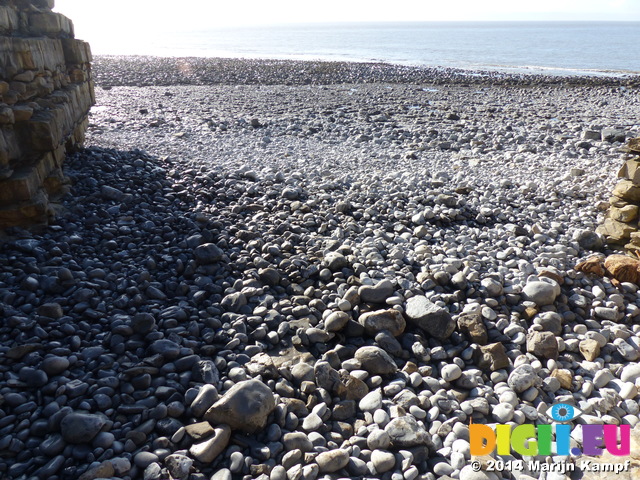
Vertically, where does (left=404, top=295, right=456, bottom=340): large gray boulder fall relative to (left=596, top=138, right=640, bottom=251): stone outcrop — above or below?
below

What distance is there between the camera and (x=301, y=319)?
4.10 metres

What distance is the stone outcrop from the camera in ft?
17.4

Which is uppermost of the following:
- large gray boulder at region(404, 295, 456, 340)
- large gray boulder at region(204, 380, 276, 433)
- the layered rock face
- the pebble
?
the layered rock face

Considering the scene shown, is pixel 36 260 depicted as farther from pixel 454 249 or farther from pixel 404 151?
pixel 404 151

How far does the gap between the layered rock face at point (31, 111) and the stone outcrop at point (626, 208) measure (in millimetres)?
6848

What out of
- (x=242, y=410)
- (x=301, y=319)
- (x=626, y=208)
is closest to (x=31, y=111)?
(x=301, y=319)

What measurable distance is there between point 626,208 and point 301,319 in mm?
4326

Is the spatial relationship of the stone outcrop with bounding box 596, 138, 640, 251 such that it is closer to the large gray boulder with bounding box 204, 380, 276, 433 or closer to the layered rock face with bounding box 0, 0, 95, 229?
the large gray boulder with bounding box 204, 380, 276, 433

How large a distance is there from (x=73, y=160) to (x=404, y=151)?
6605 millimetres

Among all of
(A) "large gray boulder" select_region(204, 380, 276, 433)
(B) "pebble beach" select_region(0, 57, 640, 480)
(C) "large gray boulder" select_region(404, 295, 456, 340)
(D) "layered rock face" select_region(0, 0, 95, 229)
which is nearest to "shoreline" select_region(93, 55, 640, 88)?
(D) "layered rock face" select_region(0, 0, 95, 229)

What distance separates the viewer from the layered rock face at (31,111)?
15.5ft

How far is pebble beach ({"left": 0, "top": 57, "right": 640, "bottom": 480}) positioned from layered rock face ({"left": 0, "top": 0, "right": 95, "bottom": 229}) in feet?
1.28

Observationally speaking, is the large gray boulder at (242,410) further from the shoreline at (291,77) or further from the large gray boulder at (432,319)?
the shoreline at (291,77)

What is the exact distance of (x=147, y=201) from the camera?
6102 millimetres
